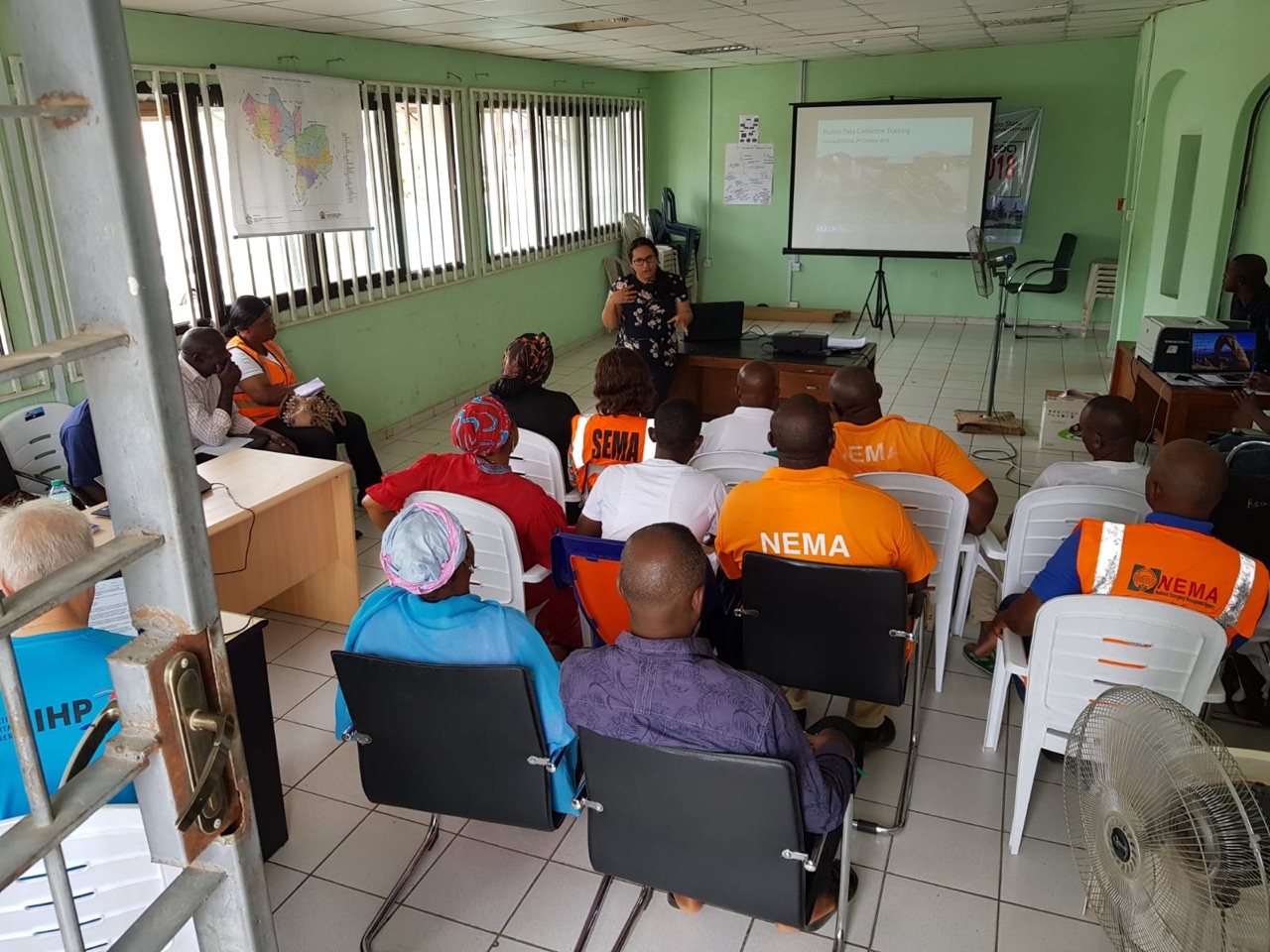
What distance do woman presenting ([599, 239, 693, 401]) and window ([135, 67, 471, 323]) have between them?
1.76 meters

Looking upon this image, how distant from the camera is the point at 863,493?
2.45 metres

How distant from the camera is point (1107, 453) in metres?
3.10

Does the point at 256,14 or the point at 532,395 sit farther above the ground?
the point at 256,14

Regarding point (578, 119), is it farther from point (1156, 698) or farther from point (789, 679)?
point (1156, 698)

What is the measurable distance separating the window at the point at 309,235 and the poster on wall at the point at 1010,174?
5322 millimetres

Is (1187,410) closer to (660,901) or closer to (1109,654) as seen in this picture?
(1109,654)

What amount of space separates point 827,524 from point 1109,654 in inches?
28.6

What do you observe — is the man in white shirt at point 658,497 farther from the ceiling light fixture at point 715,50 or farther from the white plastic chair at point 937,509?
the ceiling light fixture at point 715,50

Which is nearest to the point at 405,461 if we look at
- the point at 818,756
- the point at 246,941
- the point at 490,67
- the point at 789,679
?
the point at 490,67

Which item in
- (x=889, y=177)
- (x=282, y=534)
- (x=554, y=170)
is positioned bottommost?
(x=282, y=534)

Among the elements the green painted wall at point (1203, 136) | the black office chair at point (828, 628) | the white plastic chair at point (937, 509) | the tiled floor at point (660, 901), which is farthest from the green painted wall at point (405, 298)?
the green painted wall at point (1203, 136)

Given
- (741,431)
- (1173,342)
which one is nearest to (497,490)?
(741,431)

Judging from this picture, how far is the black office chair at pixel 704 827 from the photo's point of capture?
64.4 inches

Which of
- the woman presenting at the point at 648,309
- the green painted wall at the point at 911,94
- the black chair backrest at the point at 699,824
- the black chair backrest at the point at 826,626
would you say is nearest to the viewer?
the black chair backrest at the point at 699,824
